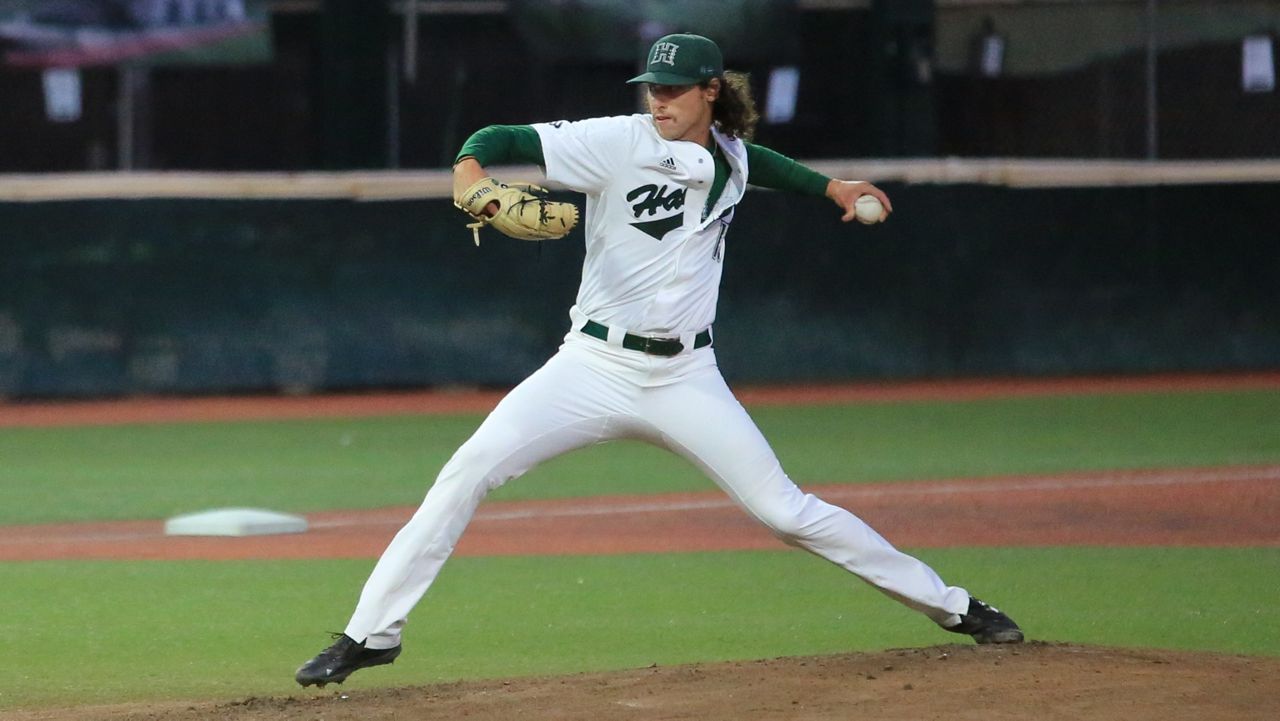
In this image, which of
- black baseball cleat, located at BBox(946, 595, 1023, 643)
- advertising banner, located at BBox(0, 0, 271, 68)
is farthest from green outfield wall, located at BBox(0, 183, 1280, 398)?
black baseball cleat, located at BBox(946, 595, 1023, 643)

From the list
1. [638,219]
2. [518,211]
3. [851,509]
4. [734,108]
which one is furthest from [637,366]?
[851,509]

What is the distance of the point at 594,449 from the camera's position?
13.1m

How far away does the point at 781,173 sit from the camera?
6410mm

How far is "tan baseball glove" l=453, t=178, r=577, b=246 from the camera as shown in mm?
5316

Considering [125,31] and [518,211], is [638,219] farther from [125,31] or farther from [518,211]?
[125,31]

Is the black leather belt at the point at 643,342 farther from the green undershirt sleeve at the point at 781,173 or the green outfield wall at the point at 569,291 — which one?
the green outfield wall at the point at 569,291

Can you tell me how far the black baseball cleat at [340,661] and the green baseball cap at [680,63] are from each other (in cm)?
184

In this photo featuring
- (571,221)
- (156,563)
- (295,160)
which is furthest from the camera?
(295,160)

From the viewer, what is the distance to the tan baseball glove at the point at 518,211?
5316mm

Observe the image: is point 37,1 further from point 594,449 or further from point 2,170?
point 594,449

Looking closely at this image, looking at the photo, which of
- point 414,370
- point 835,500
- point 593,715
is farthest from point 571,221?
point 414,370

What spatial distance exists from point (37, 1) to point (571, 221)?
1213 cm

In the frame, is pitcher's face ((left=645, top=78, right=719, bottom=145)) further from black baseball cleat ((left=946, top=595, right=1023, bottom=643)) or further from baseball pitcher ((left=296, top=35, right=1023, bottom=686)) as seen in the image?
black baseball cleat ((left=946, top=595, right=1023, bottom=643))

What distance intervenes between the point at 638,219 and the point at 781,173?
2.50 ft
